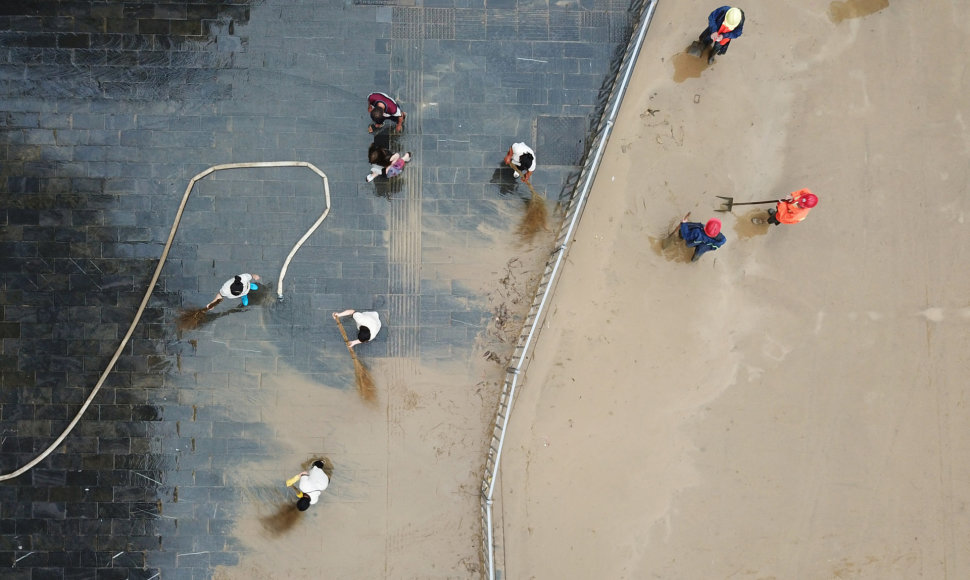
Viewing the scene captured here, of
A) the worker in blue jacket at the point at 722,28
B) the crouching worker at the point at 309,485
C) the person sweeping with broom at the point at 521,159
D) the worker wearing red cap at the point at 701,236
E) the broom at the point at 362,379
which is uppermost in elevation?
the worker in blue jacket at the point at 722,28

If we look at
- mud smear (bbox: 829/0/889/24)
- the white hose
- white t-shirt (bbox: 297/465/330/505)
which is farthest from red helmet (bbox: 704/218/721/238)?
white t-shirt (bbox: 297/465/330/505)

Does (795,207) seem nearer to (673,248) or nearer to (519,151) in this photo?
(673,248)

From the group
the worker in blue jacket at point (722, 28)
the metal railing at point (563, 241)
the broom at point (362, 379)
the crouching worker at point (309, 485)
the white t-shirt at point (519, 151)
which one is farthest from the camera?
the broom at point (362, 379)

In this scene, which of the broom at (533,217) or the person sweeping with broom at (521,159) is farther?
the broom at (533,217)

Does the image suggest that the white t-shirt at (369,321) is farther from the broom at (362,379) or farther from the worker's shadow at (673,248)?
the worker's shadow at (673,248)

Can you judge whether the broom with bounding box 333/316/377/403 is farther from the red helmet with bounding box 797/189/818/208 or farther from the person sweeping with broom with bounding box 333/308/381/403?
the red helmet with bounding box 797/189/818/208

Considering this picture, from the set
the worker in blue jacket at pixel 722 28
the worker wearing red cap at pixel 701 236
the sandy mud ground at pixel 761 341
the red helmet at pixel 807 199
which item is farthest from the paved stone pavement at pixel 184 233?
the red helmet at pixel 807 199

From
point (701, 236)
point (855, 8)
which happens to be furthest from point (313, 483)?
point (855, 8)
